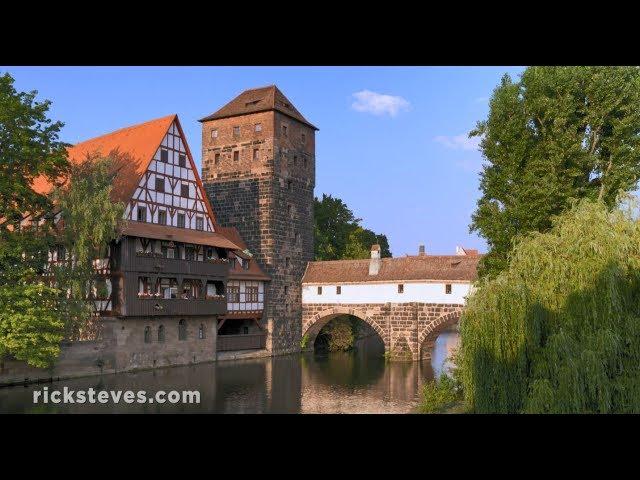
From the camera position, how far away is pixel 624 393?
11578 mm

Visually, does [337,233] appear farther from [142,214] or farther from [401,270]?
[142,214]

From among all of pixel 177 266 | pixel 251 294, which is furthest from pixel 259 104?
pixel 177 266

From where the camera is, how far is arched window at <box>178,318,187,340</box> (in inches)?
1212

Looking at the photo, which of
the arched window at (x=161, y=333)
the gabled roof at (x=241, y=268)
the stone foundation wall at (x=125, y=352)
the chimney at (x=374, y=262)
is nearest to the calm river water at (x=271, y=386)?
the stone foundation wall at (x=125, y=352)

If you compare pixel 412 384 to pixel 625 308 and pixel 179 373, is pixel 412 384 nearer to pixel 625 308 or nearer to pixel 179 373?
pixel 179 373

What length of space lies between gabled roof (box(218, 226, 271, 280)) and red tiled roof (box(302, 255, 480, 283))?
11.4 ft

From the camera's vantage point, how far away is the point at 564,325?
13.0m

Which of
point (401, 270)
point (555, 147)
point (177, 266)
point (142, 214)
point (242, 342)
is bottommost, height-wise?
point (242, 342)

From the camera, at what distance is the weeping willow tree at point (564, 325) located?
11828 mm

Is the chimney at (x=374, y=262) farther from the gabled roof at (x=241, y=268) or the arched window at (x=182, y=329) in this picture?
the arched window at (x=182, y=329)

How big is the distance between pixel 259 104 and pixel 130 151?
9.87 metres

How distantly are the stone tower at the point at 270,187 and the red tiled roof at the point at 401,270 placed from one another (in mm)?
1559
